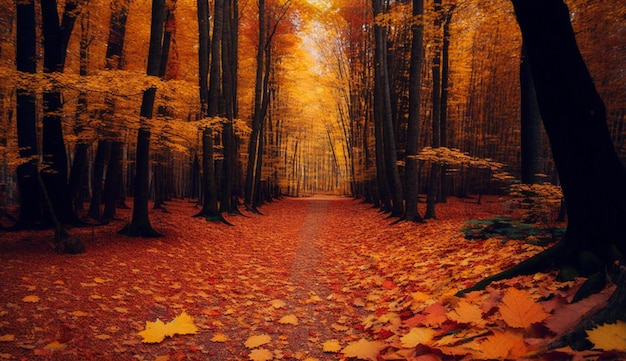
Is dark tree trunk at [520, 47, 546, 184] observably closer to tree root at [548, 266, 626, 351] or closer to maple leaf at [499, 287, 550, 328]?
maple leaf at [499, 287, 550, 328]

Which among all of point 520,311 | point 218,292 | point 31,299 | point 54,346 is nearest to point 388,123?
point 218,292

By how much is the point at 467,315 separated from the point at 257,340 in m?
2.25

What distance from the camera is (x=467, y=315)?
2.80m

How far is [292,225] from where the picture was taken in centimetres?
1445

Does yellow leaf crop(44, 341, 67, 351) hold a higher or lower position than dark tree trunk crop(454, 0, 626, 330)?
lower

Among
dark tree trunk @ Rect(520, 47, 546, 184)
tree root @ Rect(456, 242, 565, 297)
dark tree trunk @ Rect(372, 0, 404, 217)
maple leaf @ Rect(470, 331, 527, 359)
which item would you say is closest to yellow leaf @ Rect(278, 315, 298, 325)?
tree root @ Rect(456, 242, 565, 297)

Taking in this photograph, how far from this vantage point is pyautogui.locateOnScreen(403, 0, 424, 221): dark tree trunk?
35.0 feet

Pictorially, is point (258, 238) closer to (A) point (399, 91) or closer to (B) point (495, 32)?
(A) point (399, 91)

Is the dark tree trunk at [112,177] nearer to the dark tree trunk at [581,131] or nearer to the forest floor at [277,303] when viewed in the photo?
the forest floor at [277,303]

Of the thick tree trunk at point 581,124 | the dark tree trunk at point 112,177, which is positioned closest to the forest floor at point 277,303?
the thick tree trunk at point 581,124

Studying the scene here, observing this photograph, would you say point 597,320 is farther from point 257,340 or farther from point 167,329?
point 167,329

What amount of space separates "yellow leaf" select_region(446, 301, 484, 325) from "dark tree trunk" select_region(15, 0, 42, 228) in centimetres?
1041

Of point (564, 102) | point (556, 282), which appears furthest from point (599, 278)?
point (564, 102)

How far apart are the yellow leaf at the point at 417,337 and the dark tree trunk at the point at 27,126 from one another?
10098 millimetres
